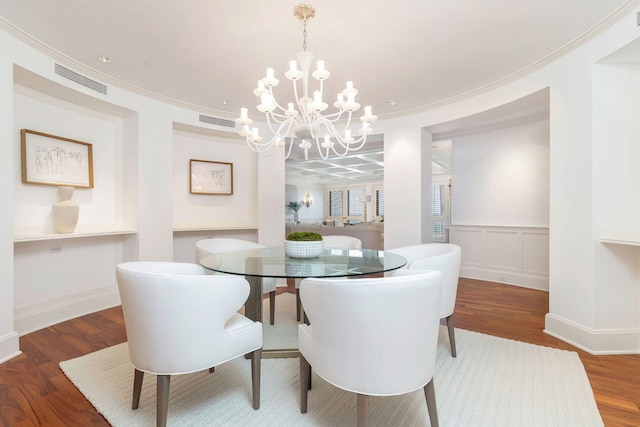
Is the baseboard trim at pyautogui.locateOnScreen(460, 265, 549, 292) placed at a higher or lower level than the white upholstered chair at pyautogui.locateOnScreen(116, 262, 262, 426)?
lower

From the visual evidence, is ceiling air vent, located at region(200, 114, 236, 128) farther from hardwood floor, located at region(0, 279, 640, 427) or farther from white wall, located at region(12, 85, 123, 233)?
hardwood floor, located at region(0, 279, 640, 427)

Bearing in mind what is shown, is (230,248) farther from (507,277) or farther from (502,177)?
(502,177)

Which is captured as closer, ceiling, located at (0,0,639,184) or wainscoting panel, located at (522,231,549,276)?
ceiling, located at (0,0,639,184)

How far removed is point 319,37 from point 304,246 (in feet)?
5.48

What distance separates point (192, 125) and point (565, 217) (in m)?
4.31

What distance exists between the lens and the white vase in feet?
9.62

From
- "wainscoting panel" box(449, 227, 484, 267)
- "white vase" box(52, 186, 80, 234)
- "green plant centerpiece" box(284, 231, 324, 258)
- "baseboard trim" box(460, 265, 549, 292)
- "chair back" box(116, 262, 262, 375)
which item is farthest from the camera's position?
"wainscoting panel" box(449, 227, 484, 267)

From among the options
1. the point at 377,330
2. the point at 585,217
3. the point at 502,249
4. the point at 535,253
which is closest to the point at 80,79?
the point at 377,330

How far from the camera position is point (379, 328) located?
124cm

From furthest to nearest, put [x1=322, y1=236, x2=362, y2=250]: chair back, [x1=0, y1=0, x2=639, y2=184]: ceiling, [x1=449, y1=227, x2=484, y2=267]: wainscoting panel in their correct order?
[x1=449, y1=227, x2=484, y2=267]: wainscoting panel
[x1=322, y1=236, x2=362, y2=250]: chair back
[x1=0, y1=0, x2=639, y2=184]: ceiling

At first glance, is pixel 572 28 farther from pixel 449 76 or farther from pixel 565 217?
pixel 565 217

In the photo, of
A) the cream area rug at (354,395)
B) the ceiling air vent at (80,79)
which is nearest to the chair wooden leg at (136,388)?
the cream area rug at (354,395)

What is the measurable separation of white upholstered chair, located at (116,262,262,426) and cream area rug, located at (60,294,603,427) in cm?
40

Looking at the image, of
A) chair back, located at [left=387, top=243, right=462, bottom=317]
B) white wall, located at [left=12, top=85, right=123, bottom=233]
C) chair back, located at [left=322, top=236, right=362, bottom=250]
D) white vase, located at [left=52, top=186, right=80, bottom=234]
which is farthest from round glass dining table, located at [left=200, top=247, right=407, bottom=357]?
white wall, located at [left=12, top=85, right=123, bottom=233]
